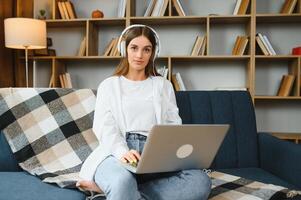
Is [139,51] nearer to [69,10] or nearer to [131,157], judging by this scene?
[131,157]

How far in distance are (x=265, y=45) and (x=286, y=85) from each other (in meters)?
0.40

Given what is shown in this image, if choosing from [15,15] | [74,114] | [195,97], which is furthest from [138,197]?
[15,15]

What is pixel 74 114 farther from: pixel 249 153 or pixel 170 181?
pixel 249 153

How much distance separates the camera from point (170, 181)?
123 centimetres

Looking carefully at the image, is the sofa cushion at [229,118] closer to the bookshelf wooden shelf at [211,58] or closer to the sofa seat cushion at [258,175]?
the sofa seat cushion at [258,175]

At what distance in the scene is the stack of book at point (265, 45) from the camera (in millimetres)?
2703

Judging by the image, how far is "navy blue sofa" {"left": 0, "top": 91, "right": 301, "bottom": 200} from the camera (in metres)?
1.47

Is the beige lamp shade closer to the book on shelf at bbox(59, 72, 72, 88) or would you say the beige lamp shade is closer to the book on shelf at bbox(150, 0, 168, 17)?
the book on shelf at bbox(59, 72, 72, 88)

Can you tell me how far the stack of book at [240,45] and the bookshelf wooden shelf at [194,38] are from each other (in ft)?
0.14

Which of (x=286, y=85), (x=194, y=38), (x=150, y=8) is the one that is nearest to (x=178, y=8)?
(x=150, y=8)

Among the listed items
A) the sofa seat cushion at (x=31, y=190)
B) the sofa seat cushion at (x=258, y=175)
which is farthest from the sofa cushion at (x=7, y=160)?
the sofa seat cushion at (x=258, y=175)

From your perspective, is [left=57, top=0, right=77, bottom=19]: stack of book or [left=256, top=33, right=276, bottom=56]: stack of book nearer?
[left=256, top=33, right=276, bottom=56]: stack of book

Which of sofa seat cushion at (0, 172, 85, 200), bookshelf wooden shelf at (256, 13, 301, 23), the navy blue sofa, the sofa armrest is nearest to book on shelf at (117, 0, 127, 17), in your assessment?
bookshelf wooden shelf at (256, 13, 301, 23)

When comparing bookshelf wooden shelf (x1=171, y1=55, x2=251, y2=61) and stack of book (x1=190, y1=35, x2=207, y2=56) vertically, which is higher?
stack of book (x1=190, y1=35, x2=207, y2=56)
